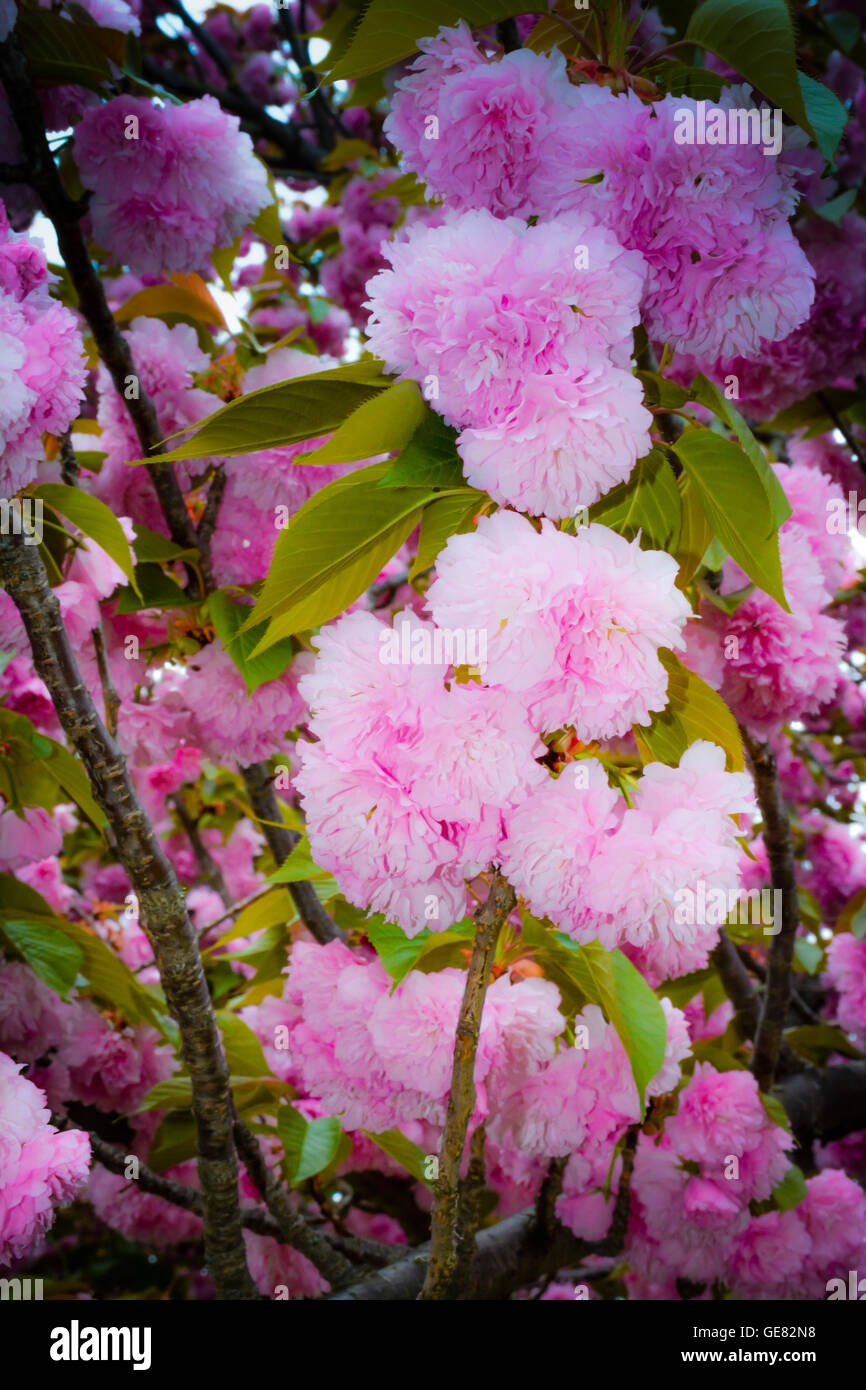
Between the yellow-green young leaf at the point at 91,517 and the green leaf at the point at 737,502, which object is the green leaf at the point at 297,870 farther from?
the green leaf at the point at 737,502

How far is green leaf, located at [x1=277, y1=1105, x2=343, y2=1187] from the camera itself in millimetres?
1144

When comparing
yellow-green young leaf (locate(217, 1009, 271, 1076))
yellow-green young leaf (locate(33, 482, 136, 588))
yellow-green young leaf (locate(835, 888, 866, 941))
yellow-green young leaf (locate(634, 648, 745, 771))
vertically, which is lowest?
yellow-green young leaf (locate(217, 1009, 271, 1076))

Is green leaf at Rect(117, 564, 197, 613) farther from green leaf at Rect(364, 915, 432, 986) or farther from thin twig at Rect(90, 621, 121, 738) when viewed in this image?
green leaf at Rect(364, 915, 432, 986)

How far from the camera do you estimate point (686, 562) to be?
0.78m

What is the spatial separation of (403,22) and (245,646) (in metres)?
0.60

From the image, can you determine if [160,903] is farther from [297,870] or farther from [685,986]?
[685,986]

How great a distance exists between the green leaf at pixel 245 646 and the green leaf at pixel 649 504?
41 cm

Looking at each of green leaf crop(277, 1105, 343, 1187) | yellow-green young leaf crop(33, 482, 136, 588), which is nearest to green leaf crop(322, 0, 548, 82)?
yellow-green young leaf crop(33, 482, 136, 588)

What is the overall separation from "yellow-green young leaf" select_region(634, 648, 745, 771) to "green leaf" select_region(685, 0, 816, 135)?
0.36 m

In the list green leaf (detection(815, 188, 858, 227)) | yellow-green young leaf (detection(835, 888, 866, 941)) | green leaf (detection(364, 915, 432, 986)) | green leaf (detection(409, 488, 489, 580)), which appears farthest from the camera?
yellow-green young leaf (detection(835, 888, 866, 941))

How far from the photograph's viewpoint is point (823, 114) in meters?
0.64

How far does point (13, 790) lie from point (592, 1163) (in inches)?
36.0

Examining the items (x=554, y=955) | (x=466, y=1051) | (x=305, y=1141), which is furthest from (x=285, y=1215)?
(x=466, y=1051)
